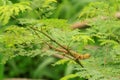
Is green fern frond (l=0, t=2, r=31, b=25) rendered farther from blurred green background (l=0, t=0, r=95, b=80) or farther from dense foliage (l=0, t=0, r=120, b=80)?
blurred green background (l=0, t=0, r=95, b=80)

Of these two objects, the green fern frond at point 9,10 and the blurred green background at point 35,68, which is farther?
the blurred green background at point 35,68

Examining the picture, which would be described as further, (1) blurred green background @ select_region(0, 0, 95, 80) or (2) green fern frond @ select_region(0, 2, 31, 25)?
(1) blurred green background @ select_region(0, 0, 95, 80)

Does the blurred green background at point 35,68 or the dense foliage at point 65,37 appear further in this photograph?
the blurred green background at point 35,68

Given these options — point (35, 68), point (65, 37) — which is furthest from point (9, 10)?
point (35, 68)

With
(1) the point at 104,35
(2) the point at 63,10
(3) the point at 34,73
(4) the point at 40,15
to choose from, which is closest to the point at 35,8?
(4) the point at 40,15

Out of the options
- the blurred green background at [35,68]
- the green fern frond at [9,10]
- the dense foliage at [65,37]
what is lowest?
the blurred green background at [35,68]

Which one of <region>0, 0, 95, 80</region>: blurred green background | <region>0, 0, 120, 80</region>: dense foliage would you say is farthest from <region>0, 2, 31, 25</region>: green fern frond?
<region>0, 0, 95, 80</region>: blurred green background

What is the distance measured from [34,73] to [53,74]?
125mm

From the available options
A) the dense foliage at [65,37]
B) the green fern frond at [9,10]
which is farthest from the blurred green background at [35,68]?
the green fern frond at [9,10]

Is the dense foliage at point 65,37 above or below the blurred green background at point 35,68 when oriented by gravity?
above

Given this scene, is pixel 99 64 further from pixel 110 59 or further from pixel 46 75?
pixel 46 75

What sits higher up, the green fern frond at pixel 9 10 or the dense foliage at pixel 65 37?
the green fern frond at pixel 9 10

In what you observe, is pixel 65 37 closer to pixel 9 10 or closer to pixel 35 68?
pixel 9 10

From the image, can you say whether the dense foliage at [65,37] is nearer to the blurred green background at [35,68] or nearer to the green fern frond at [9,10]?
the green fern frond at [9,10]
